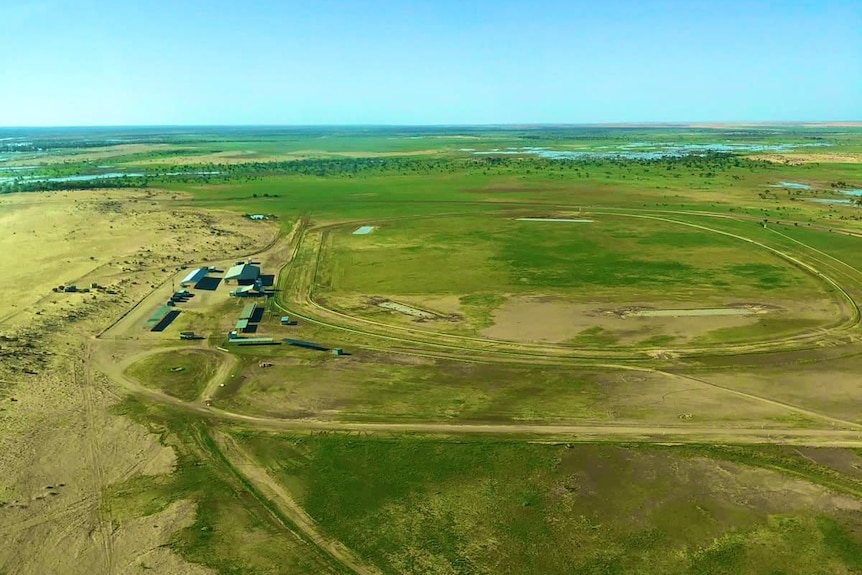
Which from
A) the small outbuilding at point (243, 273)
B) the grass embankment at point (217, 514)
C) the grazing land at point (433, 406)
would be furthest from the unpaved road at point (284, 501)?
the small outbuilding at point (243, 273)

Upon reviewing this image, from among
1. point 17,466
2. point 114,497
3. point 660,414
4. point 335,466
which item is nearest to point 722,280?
point 660,414

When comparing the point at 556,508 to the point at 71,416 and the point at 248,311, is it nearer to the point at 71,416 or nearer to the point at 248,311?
the point at 71,416

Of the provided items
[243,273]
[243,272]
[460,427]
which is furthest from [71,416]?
[243,272]

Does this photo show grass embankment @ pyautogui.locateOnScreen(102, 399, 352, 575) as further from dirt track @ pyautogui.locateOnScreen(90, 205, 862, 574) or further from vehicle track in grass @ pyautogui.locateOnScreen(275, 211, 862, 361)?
vehicle track in grass @ pyautogui.locateOnScreen(275, 211, 862, 361)

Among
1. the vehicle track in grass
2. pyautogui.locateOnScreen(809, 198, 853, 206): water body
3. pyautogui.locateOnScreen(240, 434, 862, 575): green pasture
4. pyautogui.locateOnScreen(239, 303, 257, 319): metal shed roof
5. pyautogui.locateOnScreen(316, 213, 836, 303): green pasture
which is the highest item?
pyautogui.locateOnScreen(809, 198, 853, 206): water body

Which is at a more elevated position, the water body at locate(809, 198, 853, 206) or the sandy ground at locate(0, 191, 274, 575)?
the water body at locate(809, 198, 853, 206)

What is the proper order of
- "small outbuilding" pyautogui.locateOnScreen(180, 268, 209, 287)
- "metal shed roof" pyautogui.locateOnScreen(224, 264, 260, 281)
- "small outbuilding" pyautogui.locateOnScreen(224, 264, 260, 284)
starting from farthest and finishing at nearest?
"metal shed roof" pyautogui.locateOnScreen(224, 264, 260, 281) → "small outbuilding" pyautogui.locateOnScreen(224, 264, 260, 284) → "small outbuilding" pyautogui.locateOnScreen(180, 268, 209, 287)

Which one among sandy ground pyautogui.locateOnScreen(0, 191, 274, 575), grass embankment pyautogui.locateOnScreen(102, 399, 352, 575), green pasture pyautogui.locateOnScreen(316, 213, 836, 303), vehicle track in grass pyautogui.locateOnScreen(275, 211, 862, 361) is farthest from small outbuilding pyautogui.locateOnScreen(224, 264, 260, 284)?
grass embankment pyautogui.locateOnScreen(102, 399, 352, 575)

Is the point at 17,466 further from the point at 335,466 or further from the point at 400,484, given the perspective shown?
the point at 400,484

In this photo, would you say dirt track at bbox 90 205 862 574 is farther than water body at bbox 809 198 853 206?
No
